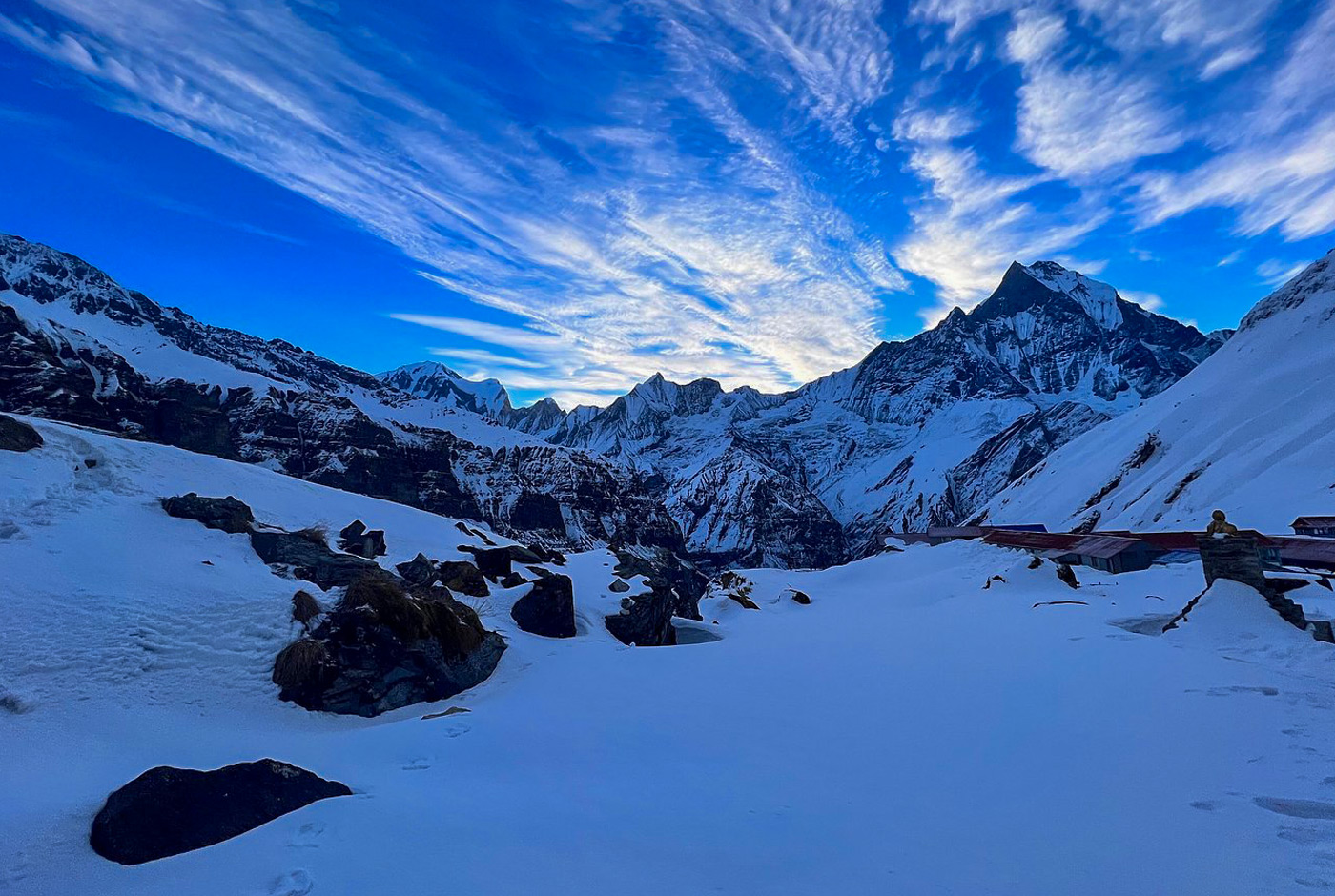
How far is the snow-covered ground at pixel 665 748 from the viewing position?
425 cm

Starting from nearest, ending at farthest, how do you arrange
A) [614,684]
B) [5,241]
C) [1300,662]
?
[1300,662]
[614,684]
[5,241]

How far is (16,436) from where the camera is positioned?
13.0 meters

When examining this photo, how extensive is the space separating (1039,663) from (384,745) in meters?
10.6

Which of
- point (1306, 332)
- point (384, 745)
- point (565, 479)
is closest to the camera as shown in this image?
point (384, 745)

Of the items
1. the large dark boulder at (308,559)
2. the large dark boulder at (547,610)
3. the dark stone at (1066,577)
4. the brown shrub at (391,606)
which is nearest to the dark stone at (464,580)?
the large dark boulder at (547,610)

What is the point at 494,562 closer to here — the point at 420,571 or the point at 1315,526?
the point at 420,571

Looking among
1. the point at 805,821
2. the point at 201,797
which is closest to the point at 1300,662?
the point at 805,821

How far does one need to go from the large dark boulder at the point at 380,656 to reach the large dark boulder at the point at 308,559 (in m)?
2.34

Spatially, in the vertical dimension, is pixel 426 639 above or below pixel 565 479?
below

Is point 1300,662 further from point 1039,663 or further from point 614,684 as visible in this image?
point 614,684

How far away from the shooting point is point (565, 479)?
154 m

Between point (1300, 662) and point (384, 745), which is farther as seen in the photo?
point (1300, 662)

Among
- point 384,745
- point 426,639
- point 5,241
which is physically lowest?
point 384,745

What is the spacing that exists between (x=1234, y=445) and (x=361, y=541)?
238 feet
